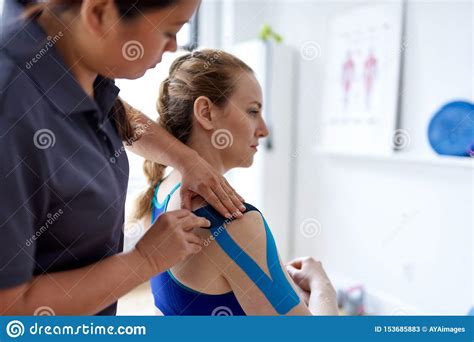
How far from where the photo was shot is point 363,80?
71.1 inches

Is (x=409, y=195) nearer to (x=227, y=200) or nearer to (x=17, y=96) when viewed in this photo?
(x=227, y=200)

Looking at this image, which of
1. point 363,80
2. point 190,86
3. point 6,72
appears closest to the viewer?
point 6,72

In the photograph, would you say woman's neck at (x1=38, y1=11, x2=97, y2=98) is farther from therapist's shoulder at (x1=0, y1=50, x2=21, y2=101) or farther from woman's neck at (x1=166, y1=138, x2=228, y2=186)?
woman's neck at (x1=166, y1=138, x2=228, y2=186)

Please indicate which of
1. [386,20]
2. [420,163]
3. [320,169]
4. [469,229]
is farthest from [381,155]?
[386,20]

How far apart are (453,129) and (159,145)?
117 cm

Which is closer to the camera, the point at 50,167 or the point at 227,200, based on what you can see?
the point at 50,167

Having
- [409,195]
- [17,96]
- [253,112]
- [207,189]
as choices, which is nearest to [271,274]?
[207,189]

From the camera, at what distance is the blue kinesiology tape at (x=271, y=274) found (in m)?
0.59

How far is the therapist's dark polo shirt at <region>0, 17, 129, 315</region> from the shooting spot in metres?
0.44

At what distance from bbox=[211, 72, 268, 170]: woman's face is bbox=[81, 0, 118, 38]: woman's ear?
0.24 m

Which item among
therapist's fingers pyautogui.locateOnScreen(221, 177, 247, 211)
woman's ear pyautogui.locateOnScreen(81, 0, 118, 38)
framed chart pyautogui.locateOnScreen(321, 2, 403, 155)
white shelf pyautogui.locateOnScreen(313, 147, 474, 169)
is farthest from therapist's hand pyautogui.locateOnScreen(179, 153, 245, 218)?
framed chart pyautogui.locateOnScreen(321, 2, 403, 155)

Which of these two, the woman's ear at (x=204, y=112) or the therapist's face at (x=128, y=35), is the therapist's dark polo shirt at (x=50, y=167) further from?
the woman's ear at (x=204, y=112)

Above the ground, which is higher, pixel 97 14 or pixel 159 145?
pixel 97 14

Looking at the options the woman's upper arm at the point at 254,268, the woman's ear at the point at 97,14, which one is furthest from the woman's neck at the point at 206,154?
the woman's ear at the point at 97,14
